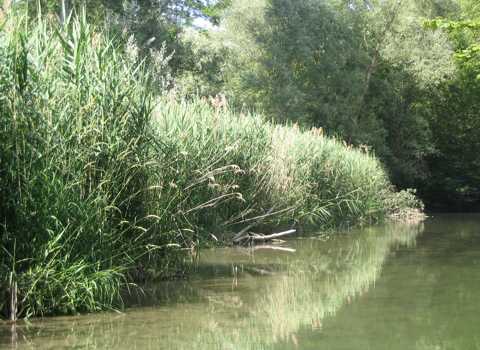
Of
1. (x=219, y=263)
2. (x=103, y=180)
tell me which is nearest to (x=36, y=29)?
(x=103, y=180)

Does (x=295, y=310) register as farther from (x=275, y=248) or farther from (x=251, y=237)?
(x=251, y=237)

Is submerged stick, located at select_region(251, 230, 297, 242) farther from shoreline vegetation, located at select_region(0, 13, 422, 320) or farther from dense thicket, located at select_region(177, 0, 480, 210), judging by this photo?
dense thicket, located at select_region(177, 0, 480, 210)

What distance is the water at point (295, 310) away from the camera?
18.0 ft

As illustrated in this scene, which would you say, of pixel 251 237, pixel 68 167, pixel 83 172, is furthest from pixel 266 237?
pixel 68 167

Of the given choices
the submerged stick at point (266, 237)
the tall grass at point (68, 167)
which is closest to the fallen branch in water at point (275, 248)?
the submerged stick at point (266, 237)

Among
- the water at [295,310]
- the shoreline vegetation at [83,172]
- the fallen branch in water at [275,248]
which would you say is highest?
the shoreline vegetation at [83,172]

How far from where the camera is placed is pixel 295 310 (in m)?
6.80

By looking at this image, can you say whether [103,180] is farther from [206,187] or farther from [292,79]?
[292,79]

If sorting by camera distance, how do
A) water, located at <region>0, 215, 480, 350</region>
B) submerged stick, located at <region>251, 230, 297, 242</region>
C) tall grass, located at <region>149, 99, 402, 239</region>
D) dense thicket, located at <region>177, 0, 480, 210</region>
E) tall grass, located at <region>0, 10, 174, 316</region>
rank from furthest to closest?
dense thicket, located at <region>177, 0, 480, 210</region>
submerged stick, located at <region>251, 230, 297, 242</region>
tall grass, located at <region>149, 99, 402, 239</region>
tall grass, located at <region>0, 10, 174, 316</region>
water, located at <region>0, 215, 480, 350</region>

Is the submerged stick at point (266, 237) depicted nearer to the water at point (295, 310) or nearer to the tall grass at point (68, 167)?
the water at point (295, 310)

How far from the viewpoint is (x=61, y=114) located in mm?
6176

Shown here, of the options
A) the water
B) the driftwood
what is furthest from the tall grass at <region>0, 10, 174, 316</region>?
the driftwood

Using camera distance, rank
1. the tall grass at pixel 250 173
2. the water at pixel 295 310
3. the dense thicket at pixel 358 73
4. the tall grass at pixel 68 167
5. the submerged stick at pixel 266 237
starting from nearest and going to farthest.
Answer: the water at pixel 295 310, the tall grass at pixel 68 167, the tall grass at pixel 250 173, the submerged stick at pixel 266 237, the dense thicket at pixel 358 73

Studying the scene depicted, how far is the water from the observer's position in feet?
18.0
